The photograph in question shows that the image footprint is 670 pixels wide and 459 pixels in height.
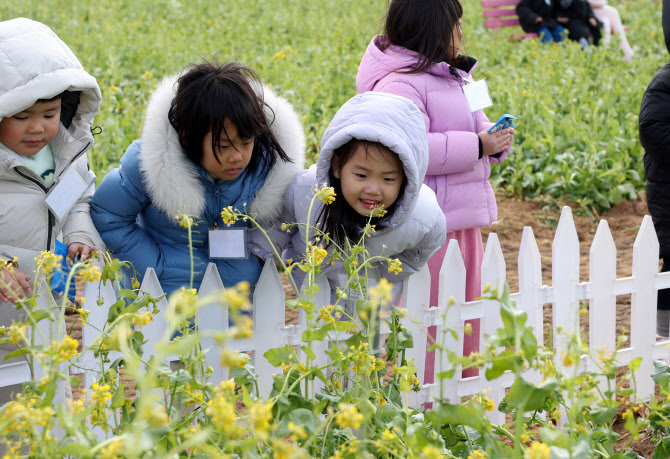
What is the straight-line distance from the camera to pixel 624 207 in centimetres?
529

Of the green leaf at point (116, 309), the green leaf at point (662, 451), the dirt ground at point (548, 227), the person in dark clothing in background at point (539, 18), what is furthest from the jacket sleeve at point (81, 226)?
the person in dark clothing in background at point (539, 18)

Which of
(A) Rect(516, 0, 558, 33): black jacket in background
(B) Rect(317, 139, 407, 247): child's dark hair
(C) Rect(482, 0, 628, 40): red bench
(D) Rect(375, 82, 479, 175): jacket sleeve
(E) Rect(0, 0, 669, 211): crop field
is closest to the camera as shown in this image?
(B) Rect(317, 139, 407, 247): child's dark hair

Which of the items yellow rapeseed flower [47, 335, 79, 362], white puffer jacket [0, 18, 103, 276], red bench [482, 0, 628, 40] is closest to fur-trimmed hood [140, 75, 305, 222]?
white puffer jacket [0, 18, 103, 276]

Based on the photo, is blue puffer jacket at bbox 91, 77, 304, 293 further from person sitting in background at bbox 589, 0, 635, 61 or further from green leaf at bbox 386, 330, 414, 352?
person sitting in background at bbox 589, 0, 635, 61

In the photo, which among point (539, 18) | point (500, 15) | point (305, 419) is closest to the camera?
point (305, 419)

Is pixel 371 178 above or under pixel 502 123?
under

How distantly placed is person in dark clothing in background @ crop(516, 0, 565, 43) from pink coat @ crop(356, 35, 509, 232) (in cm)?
870

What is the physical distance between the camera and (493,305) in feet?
8.65

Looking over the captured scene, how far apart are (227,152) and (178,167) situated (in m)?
0.14

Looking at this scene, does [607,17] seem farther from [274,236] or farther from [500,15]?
[274,236]

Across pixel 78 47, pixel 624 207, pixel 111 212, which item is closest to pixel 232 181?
pixel 111 212

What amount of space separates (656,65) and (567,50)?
1.40 metres

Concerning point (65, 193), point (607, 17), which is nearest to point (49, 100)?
point (65, 193)

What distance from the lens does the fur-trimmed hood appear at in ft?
7.05
